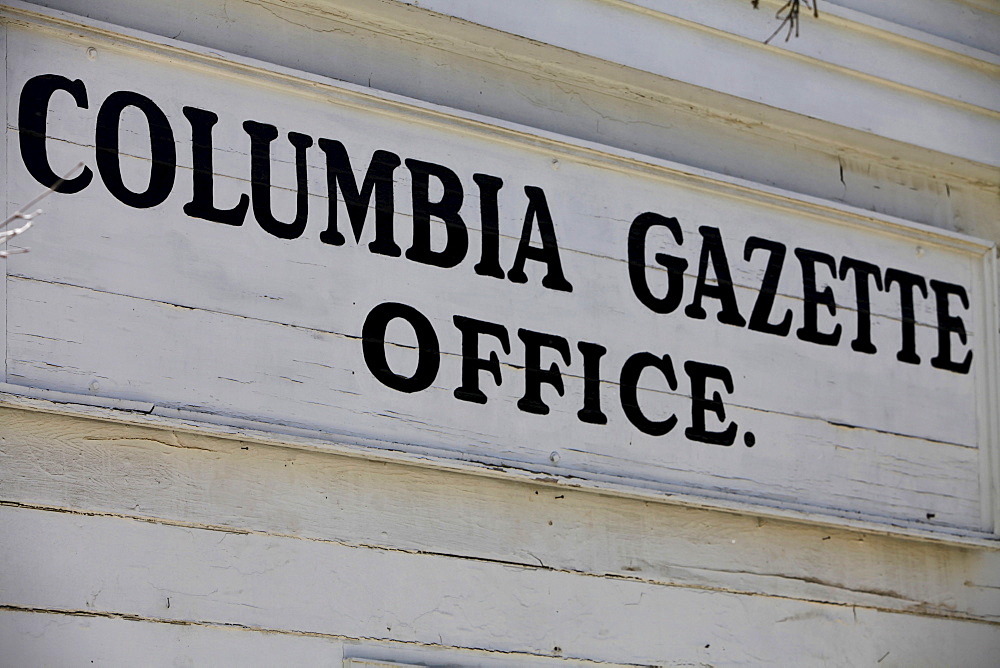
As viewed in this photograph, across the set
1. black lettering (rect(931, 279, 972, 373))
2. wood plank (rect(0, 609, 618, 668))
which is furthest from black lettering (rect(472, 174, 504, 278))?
black lettering (rect(931, 279, 972, 373))

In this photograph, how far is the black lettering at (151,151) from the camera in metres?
2.97

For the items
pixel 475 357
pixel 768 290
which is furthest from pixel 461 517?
pixel 768 290

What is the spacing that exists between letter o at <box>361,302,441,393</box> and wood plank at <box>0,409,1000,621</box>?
20 cm

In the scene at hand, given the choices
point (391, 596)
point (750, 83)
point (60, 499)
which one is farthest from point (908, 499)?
point (60, 499)

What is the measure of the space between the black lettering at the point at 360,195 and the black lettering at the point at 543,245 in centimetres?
35

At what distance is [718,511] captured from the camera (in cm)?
355

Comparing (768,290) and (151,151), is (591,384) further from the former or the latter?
(151,151)

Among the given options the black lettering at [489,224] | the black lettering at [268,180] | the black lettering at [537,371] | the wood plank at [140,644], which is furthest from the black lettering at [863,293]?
the wood plank at [140,644]

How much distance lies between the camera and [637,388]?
3.49 m

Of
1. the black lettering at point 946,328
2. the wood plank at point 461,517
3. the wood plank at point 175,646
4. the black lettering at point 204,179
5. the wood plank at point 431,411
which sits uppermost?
the black lettering at point 204,179

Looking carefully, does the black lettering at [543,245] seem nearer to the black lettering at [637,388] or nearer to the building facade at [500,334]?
the building facade at [500,334]

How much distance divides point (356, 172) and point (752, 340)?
3.90 feet

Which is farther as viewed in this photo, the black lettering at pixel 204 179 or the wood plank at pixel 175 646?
the black lettering at pixel 204 179

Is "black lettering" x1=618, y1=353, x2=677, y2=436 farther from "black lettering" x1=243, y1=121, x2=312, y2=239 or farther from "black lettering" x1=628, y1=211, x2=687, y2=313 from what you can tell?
"black lettering" x1=243, y1=121, x2=312, y2=239
